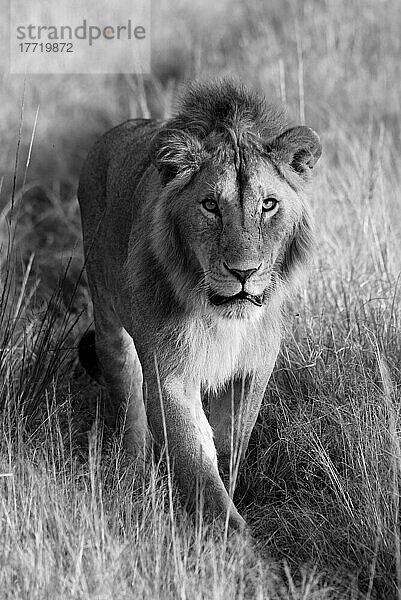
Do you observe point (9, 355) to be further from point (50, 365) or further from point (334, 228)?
point (334, 228)

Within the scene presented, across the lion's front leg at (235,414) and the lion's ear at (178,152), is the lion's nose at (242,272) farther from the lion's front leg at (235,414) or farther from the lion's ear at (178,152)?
the lion's front leg at (235,414)

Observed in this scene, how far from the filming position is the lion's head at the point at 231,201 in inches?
150

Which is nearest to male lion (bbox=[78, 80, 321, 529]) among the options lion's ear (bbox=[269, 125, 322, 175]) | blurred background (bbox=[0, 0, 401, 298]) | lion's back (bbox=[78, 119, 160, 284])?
lion's ear (bbox=[269, 125, 322, 175])

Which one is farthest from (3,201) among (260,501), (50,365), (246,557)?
(246,557)

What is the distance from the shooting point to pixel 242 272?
3.74 m

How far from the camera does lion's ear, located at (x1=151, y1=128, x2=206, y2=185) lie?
398 cm

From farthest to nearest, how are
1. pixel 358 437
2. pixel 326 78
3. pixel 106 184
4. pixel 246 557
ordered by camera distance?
pixel 326 78 < pixel 106 184 < pixel 358 437 < pixel 246 557

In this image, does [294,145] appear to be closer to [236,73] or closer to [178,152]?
[178,152]

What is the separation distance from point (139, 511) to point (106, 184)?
77.6 inches

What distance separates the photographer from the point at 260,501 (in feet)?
14.7

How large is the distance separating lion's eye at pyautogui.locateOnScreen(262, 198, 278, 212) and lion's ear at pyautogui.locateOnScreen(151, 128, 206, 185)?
12.0 inches

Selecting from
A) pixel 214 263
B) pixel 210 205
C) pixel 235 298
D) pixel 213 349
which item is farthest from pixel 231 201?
pixel 213 349

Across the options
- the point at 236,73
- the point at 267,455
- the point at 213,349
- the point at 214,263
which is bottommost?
the point at 267,455

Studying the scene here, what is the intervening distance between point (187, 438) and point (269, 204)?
912 mm
